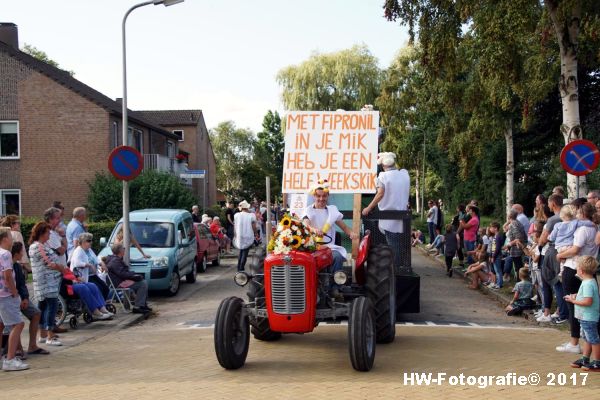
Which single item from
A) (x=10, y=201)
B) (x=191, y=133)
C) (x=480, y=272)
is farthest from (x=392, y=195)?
(x=191, y=133)

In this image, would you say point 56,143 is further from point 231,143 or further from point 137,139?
point 231,143

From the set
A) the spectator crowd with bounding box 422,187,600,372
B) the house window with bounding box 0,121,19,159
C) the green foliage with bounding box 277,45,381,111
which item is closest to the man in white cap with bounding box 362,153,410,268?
the spectator crowd with bounding box 422,187,600,372

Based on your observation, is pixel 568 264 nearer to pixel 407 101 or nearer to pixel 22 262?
pixel 22 262

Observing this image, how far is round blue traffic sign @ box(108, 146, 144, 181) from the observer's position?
14.5 meters

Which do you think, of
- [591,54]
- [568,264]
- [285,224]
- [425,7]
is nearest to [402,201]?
[568,264]

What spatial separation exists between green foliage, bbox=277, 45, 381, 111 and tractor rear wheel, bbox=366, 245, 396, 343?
44.2 metres

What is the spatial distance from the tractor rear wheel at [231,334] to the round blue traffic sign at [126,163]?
22.6 feet

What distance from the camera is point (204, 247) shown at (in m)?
22.9

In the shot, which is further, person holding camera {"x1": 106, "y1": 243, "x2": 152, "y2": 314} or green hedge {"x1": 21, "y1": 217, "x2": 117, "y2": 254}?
green hedge {"x1": 21, "y1": 217, "x2": 117, "y2": 254}

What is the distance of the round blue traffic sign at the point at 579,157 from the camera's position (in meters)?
12.3

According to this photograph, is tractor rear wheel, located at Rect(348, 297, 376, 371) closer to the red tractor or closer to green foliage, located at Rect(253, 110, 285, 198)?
the red tractor

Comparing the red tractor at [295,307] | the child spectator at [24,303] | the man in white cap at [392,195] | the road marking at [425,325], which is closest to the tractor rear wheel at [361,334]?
the red tractor at [295,307]

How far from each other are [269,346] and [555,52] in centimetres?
1448

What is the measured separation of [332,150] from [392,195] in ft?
4.06
